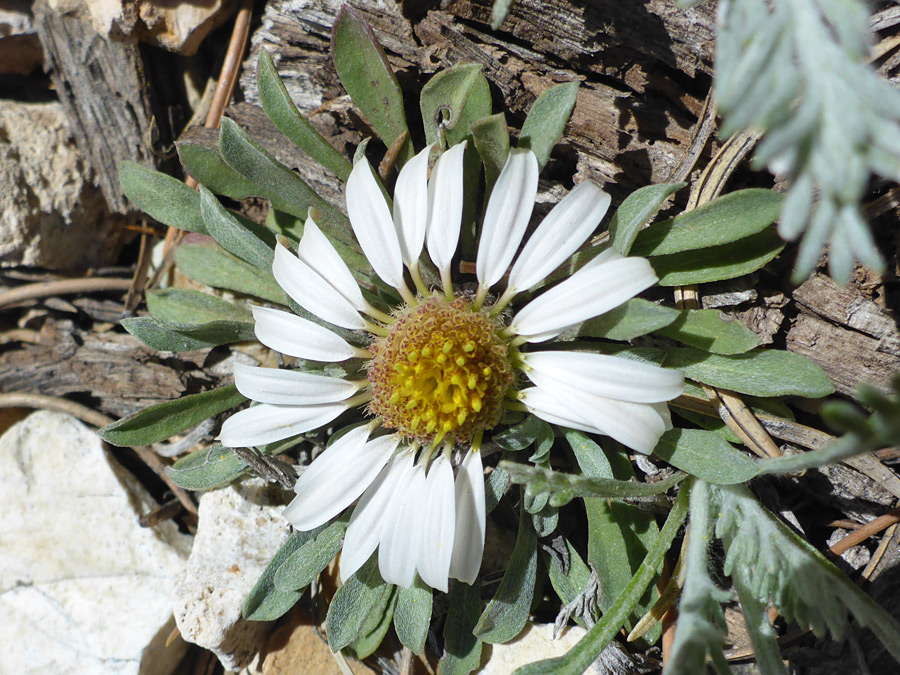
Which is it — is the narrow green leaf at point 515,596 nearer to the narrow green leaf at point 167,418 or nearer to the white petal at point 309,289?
the white petal at point 309,289

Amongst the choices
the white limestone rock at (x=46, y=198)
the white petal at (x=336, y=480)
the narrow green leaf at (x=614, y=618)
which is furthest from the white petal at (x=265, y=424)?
the white limestone rock at (x=46, y=198)

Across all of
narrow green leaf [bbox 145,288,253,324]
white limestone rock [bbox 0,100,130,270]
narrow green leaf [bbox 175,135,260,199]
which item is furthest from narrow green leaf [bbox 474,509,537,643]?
white limestone rock [bbox 0,100,130,270]

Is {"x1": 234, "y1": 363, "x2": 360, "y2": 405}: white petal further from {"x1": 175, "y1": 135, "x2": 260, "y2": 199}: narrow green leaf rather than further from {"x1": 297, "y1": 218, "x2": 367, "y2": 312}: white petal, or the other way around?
{"x1": 175, "y1": 135, "x2": 260, "y2": 199}: narrow green leaf

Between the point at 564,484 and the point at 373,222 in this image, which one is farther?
the point at 373,222

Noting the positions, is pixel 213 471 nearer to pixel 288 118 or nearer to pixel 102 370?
pixel 102 370

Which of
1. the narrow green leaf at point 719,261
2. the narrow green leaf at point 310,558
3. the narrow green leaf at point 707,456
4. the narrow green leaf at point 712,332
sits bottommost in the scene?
the narrow green leaf at point 310,558

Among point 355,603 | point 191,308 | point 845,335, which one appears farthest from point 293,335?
point 845,335
